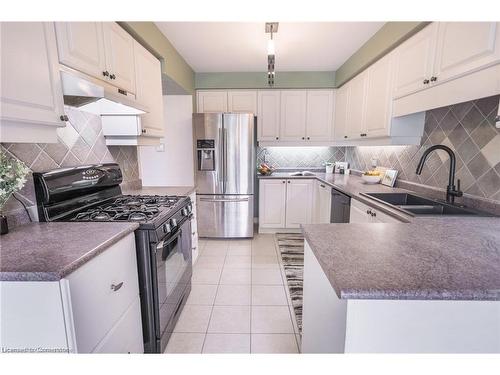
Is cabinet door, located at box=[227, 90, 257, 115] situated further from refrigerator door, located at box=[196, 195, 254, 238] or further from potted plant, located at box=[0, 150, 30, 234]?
potted plant, located at box=[0, 150, 30, 234]

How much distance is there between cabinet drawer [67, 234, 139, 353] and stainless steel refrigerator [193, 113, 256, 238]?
211 cm

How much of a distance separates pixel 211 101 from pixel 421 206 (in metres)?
3.07

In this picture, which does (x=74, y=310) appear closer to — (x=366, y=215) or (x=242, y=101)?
(x=366, y=215)

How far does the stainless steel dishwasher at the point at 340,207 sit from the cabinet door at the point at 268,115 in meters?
1.45

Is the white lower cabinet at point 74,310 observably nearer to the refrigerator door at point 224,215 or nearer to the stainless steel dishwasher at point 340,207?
the stainless steel dishwasher at point 340,207

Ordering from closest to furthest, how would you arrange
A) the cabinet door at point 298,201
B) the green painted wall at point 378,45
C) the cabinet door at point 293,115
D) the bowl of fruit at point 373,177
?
the green painted wall at point 378,45
the bowl of fruit at point 373,177
the cabinet door at point 298,201
the cabinet door at point 293,115

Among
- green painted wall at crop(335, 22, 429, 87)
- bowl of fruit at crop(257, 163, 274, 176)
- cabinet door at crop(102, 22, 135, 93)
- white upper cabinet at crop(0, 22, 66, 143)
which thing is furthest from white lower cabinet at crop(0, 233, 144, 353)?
bowl of fruit at crop(257, 163, 274, 176)

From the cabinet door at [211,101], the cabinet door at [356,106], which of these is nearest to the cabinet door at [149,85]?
the cabinet door at [211,101]

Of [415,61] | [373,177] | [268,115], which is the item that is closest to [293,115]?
[268,115]

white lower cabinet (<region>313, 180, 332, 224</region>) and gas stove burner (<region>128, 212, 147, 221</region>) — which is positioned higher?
gas stove burner (<region>128, 212, 147, 221</region>)

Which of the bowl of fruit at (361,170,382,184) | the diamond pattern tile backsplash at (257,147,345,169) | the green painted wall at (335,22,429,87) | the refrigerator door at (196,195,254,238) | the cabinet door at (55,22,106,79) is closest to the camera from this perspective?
the cabinet door at (55,22,106,79)

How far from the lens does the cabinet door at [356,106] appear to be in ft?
9.16

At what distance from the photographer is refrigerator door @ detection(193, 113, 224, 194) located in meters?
3.25

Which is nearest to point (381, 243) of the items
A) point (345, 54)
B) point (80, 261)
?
point (80, 261)
